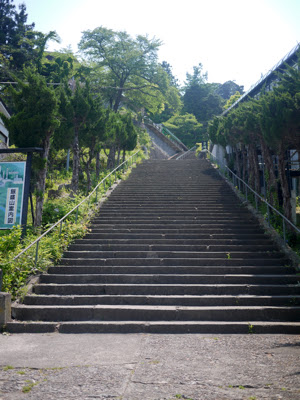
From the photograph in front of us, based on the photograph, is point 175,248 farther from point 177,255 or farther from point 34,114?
point 34,114

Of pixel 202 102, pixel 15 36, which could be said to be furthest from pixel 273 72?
pixel 202 102

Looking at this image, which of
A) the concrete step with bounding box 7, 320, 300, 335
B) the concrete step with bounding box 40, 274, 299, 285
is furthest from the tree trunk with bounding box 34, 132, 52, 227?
the concrete step with bounding box 7, 320, 300, 335

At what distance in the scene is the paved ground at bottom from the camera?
161 inches

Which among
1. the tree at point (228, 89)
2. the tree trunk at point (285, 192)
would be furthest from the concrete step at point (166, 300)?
the tree at point (228, 89)

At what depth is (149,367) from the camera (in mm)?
4805

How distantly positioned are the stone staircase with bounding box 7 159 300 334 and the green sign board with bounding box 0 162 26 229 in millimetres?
1676

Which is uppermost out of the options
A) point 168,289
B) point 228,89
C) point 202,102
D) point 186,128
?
point 228,89

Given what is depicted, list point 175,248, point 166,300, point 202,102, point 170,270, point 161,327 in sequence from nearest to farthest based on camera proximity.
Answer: point 161,327
point 166,300
point 170,270
point 175,248
point 202,102

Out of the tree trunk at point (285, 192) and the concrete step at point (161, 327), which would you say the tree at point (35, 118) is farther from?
the tree trunk at point (285, 192)

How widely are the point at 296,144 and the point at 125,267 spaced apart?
5837mm

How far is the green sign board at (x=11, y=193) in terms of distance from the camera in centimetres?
924

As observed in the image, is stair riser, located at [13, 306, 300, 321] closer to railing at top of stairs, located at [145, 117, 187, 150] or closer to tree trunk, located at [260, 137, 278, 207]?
tree trunk, located at [260, 137, 278, 207]

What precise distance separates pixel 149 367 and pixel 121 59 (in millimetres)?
25731

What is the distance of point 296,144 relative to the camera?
399 inches
